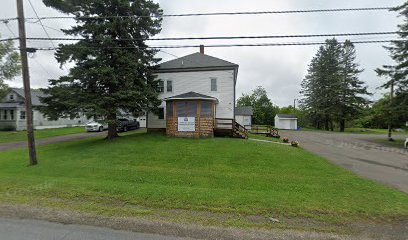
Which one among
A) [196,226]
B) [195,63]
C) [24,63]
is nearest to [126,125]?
[195,63]

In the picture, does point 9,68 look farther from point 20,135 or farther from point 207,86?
point 207,86

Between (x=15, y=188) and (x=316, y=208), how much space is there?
27.6ft

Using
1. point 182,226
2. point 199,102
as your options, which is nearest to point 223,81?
point 199,102

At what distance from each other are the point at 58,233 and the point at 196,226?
248 centimetres

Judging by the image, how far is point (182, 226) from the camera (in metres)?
4.14

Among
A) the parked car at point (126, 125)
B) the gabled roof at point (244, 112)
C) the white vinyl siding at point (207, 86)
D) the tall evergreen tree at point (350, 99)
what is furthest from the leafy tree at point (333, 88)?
the parked car at point (126, 125)

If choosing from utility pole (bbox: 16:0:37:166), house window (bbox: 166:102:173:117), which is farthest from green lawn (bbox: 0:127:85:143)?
house window (bbox: 166:102:173:117)

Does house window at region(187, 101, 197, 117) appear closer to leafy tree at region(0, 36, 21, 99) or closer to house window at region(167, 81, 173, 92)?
house window at region(167, 81, 173, 92)

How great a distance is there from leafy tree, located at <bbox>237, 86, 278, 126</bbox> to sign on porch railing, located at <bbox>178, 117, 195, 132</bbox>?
41.6 meters

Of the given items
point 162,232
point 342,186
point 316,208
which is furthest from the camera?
point 342,186

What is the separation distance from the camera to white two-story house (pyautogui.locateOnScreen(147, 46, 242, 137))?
16641 millimetres

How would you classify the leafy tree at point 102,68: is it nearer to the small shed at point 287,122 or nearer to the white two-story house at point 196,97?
the white two-story house at point 196,97

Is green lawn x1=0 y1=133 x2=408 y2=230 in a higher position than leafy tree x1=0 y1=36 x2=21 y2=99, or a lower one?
lower

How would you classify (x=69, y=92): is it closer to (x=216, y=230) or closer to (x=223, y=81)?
(x=223, y=81)
